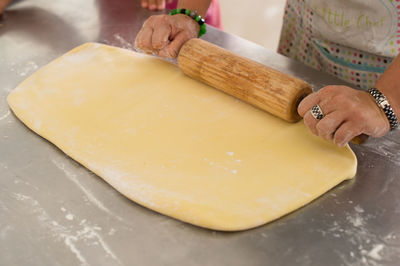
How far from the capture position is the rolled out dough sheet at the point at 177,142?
2.93 feet

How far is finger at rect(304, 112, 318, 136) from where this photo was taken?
0.99m

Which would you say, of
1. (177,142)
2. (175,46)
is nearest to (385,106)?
(177,142)

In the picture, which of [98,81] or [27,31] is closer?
[98,81]

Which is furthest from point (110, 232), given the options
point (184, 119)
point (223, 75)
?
point (223, 75)

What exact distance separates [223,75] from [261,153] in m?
0.25

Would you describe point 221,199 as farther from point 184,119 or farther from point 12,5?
point 12,5

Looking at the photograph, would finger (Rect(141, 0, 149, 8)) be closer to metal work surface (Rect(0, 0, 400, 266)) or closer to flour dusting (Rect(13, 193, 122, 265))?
→ metal work surface (Rect(0, 0, 400, 266))

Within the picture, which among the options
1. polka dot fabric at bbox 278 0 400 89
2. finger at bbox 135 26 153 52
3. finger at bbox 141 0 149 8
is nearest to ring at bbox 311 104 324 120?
polka dot fabric at bbox 278 0 400 89

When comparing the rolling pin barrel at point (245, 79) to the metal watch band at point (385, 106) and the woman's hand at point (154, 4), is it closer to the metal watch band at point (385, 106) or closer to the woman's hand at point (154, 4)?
the metal watch band at point (385, 106)

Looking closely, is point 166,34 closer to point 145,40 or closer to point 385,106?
point 145,40

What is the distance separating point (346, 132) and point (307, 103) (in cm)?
10

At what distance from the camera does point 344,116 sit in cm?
95

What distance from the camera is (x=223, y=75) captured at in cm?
115

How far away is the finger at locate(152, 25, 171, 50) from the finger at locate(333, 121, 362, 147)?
538 mm
